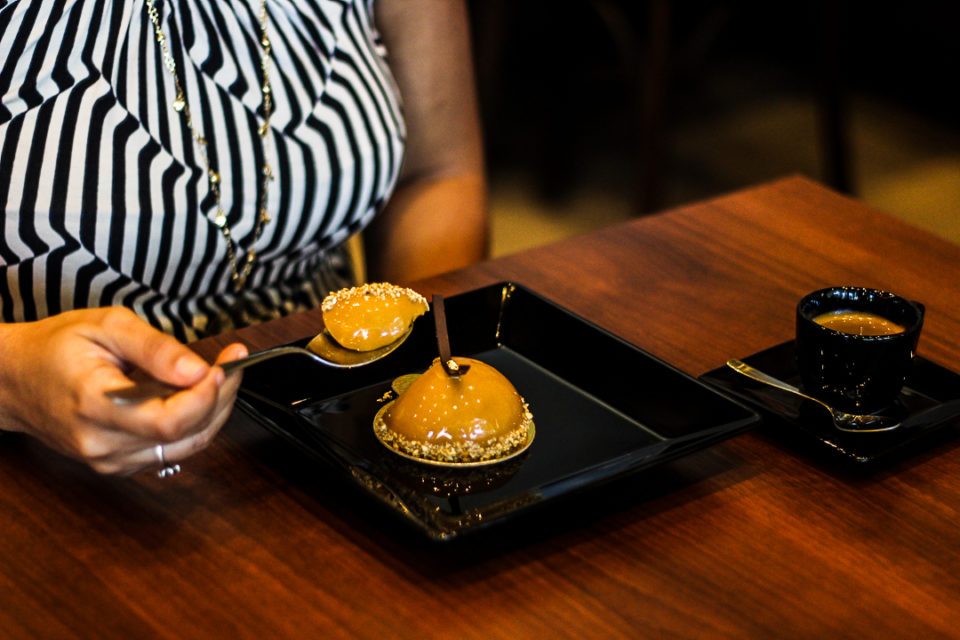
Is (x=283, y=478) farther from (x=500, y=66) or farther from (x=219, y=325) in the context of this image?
(x=500, y=66)

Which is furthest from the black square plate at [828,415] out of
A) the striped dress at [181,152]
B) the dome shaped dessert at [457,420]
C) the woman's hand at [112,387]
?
the striped dress at [181,152]

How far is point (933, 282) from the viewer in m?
0.91

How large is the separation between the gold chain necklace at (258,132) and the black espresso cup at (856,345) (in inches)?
20.2

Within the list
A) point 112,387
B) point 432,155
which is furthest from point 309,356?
point 432,155

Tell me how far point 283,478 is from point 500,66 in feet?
6.73

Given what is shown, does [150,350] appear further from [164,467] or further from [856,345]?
[856,345]

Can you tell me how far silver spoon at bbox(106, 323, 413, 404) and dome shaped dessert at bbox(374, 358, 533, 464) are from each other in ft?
0.14

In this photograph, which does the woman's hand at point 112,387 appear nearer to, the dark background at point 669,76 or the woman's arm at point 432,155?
the woman's arm at point 432,155

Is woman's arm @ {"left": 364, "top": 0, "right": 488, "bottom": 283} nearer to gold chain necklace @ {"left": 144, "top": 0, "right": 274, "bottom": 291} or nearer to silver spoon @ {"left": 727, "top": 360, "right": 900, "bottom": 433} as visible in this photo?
gold chain necklace @ {"left": 144, "top": 0, "right": 274, "bottom": 291}

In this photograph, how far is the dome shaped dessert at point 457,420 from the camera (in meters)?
0.67

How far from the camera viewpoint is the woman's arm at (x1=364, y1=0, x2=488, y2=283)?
3.79 feet

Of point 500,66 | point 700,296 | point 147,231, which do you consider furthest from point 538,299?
point 500,66

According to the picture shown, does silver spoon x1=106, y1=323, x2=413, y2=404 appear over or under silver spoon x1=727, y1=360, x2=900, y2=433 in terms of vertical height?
over

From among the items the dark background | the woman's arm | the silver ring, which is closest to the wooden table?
the silver ring
